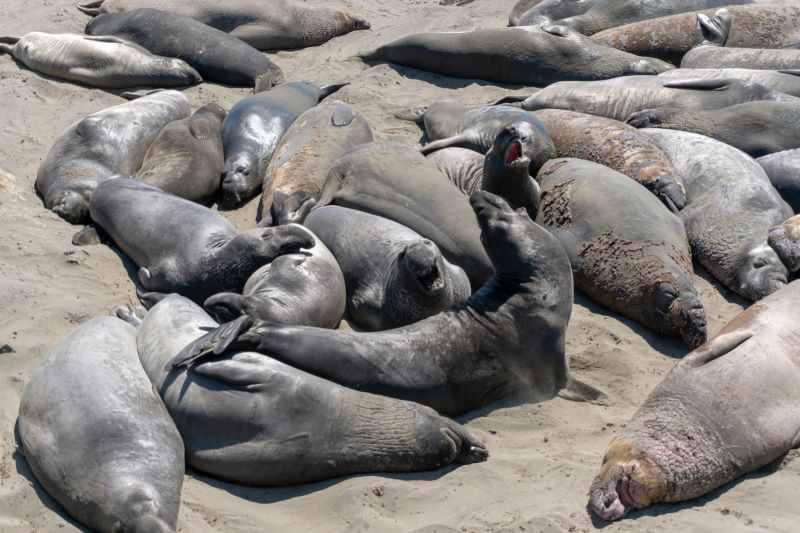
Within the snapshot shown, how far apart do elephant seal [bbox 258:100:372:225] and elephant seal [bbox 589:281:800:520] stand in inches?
114

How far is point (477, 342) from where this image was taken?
17.2 feet

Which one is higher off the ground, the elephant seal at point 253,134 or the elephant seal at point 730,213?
the elephant seal at point 730,213

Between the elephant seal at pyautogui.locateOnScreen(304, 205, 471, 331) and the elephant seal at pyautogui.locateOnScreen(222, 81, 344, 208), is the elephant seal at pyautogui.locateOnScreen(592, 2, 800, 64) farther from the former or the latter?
the elephant seal at pyautogui.locateOnScreen(304, 205, 471, 331)

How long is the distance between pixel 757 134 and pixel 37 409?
5374 millimetres

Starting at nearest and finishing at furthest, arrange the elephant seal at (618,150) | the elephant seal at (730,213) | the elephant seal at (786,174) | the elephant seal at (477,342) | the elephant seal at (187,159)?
1. the elephant seal at (477,342)
2. the elephant seal at (730,213)
3. the elephant seal at (618,150)
4. the elephant seal at (786,174)
5. the elephant seal at (187,159)

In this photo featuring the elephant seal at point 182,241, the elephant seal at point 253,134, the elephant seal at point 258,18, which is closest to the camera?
the elephant seal at point 182,241

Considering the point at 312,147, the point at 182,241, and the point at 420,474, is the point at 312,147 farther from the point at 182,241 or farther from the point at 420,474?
the point at 420,474

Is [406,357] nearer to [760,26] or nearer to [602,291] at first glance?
[602,291]

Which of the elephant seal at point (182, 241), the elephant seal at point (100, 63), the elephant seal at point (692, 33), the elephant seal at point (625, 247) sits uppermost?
the elephant seal at point (692, 33)

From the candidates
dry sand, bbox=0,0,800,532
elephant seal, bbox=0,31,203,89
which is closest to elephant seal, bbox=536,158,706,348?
dry sand, bbox=0,0,800,532

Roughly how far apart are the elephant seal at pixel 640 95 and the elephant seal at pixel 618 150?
2.36 feet

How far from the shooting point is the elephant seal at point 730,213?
6.47 meters

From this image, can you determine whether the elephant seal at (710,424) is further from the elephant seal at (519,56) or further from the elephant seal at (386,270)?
the elephant seal at (519,56)

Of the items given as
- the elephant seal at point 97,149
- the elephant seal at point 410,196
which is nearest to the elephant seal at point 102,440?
the elephant seal at point 410,196
